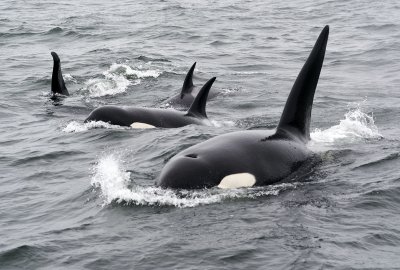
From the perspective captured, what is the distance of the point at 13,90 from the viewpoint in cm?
2050

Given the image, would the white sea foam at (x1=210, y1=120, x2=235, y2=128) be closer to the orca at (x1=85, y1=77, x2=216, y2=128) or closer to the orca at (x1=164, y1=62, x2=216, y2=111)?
the orca at (x1=85, y1=77, x2=216, y2=128)

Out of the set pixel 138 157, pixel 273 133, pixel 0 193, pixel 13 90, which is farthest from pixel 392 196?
pixel 13 90

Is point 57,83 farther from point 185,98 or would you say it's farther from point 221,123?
point 221,123

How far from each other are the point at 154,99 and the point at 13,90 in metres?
4.56

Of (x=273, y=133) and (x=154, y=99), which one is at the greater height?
(x=273, y=133)

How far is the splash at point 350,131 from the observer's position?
12531 millimetres

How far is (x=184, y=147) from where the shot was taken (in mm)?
12500

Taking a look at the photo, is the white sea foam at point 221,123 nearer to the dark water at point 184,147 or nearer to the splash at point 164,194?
the dark water at point 184,147

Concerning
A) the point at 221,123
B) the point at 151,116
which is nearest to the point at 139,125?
the point at 151,116

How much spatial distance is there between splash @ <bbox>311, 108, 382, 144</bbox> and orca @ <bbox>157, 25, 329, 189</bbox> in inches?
49.6

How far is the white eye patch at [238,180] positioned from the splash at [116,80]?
10.6 metres

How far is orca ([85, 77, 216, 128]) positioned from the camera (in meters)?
14.6

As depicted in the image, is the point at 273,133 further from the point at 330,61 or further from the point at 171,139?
the point at 330,61

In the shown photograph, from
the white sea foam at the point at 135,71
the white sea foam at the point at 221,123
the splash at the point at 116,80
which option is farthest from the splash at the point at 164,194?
the white sea foam at the point at 135,71
